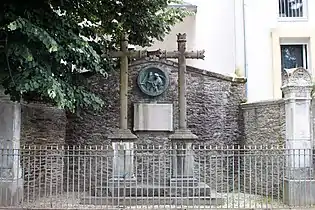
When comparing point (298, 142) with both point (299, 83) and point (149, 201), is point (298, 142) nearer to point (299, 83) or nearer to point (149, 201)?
point (299, 83)

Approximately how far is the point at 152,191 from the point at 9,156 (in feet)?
11.3

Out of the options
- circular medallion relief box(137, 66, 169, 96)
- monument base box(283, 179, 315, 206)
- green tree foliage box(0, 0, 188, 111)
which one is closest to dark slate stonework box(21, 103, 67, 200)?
green tree foliage box(0, 0, 188, 111)

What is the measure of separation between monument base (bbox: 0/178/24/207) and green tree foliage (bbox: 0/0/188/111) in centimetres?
191

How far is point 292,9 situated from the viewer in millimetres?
18203

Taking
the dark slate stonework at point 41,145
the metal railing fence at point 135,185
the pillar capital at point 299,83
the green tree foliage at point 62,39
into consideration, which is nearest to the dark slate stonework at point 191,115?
the dark slate stonework at point 41,145

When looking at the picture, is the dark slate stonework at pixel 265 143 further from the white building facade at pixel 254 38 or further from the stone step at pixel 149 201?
the white building facade at pixel 254 38

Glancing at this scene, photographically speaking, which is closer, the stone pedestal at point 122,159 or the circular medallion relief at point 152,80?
the stone pedestal at point 122,159

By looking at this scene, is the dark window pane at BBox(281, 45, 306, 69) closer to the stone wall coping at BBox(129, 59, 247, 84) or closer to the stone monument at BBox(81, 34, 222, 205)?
the stone wall coping at BBox(129, 59, 247, 84)

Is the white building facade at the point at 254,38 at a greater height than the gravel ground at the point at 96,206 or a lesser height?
greater

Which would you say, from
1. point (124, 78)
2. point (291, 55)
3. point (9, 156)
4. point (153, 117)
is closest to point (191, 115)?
point (153, 117)

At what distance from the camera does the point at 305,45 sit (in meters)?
18.1

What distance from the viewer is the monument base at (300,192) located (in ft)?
34.4

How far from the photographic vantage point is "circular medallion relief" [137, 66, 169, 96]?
1366cm

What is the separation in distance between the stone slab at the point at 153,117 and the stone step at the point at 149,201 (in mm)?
3305
